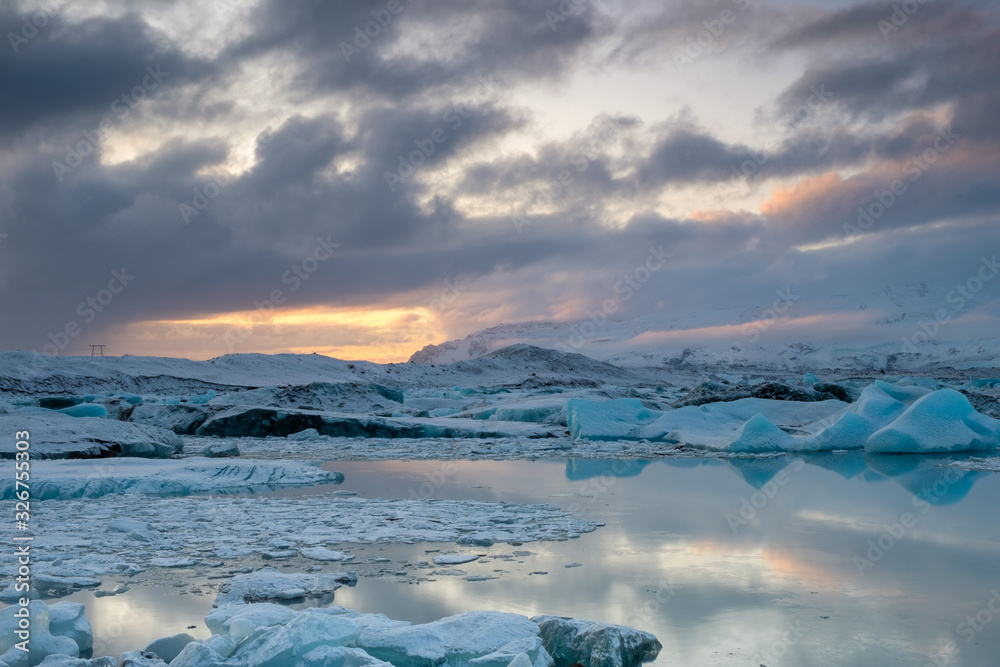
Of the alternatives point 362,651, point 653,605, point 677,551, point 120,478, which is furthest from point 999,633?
point 120,478

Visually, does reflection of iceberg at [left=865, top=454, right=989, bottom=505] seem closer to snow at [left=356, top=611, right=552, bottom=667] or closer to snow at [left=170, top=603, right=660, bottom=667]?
snow at [left=170, top=603, right=660, bottom=667]

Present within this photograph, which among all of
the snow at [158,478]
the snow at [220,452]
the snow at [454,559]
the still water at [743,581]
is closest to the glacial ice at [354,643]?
the still water at [743,581]

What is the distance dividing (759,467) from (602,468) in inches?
59.7

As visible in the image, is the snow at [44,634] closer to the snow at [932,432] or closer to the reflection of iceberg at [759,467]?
the reflection of iceberg at [759,467]

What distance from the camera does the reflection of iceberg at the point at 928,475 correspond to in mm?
5332

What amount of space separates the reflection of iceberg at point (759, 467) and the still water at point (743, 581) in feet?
2.34

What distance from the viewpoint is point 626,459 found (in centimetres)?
809

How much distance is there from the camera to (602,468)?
7.24 meters

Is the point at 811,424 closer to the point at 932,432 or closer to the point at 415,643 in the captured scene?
the point at 932,432

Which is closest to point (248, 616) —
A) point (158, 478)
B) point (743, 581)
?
point (743, 581)

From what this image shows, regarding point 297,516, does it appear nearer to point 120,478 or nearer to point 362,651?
point 120,478

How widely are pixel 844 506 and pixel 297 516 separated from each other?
136 inches

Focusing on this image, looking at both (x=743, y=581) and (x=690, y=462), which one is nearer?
(x=743, y=581)

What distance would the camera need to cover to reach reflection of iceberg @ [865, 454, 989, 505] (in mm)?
5332
